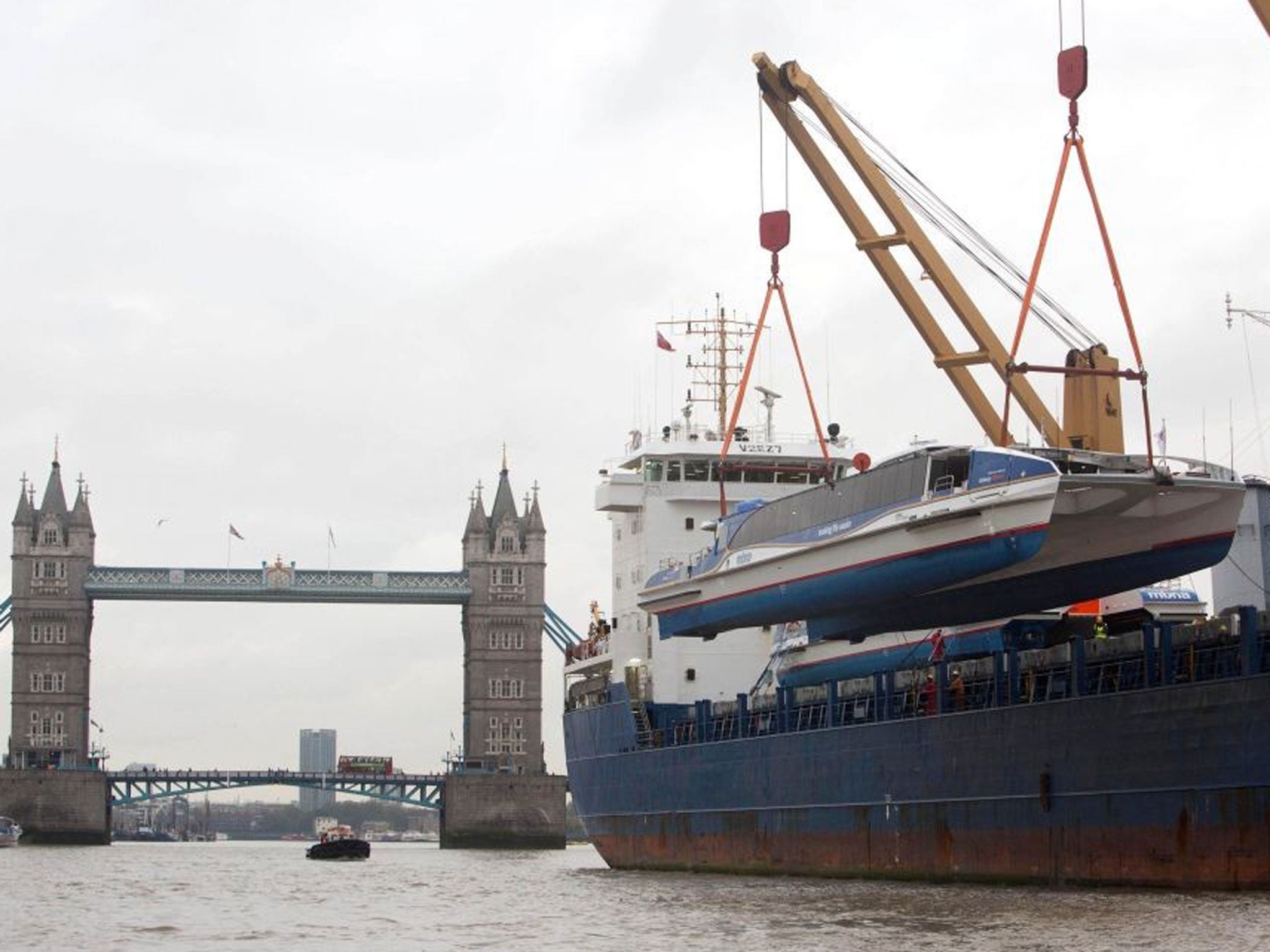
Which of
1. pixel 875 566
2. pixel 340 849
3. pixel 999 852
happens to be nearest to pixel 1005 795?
pixel 999 852

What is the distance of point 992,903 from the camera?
3281cm

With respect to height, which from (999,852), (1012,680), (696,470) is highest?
(696,470)

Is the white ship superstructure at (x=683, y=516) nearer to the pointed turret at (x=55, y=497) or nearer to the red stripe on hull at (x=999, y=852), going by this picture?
the red stripe on hull at (x=999, y=852)

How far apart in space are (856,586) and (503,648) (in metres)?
83.3

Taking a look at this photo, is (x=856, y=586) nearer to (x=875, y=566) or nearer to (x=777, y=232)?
(x=875, y=566)

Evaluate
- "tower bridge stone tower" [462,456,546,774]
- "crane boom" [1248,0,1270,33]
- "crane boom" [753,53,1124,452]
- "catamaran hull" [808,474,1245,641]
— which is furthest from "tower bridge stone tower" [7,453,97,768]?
"crane boom" [1248,0,1270,33]

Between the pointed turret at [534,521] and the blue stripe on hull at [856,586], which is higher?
the pointed turret at [534,521]

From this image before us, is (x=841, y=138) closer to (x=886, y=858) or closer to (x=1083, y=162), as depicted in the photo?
(x=1083, y=162)

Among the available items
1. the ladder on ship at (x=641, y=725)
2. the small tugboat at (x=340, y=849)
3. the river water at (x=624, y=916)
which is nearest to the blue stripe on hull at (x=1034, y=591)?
the river water at (x=624, y=916)

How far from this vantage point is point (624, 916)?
34875 mm

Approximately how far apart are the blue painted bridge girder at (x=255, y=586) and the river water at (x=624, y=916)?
64.5 metres

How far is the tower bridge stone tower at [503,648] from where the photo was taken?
12138 centimetres

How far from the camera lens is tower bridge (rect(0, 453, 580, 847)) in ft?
381

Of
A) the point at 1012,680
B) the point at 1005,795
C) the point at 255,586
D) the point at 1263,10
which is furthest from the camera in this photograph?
the point at 255,586
